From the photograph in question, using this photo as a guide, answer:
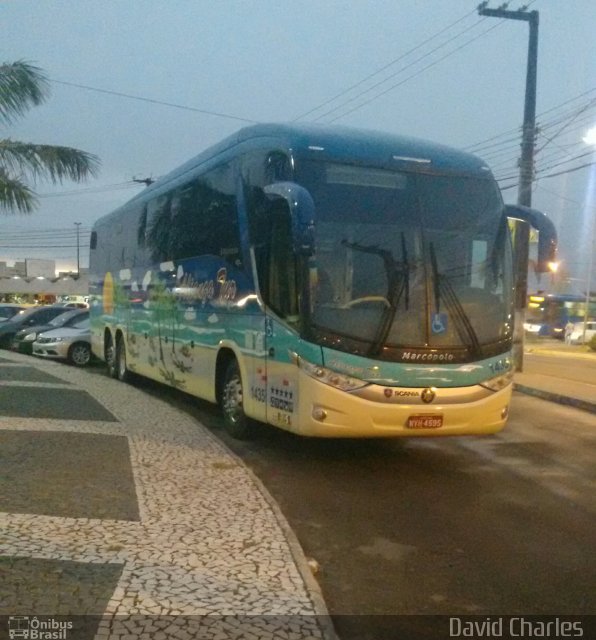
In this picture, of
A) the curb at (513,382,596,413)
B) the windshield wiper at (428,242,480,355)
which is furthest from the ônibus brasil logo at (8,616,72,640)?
the curb at (513,382,596,413)

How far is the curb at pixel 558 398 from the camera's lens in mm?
13806

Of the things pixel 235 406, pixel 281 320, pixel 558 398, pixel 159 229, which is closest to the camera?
pixel 281 320

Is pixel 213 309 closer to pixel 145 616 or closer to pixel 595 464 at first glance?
pixel 595 464

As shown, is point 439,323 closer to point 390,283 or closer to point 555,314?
point 390,283

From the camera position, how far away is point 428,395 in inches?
311

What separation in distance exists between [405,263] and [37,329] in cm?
1592

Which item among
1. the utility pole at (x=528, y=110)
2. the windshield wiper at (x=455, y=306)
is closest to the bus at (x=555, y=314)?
the utility pole at (x=528, y=110)

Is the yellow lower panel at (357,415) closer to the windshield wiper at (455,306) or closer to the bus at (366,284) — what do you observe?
the bus at (366,284)

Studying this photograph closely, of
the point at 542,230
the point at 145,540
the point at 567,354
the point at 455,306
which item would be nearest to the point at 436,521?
the point at 455,306

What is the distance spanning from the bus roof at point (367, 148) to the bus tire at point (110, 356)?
→ 8504mm

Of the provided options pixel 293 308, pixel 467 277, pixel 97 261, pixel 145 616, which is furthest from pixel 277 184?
pixel 97 261

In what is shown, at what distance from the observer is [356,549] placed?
19.3 ft

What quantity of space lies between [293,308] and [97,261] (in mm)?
11702

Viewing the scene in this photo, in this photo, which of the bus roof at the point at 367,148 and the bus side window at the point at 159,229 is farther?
the bus side window at the point at 159,229
